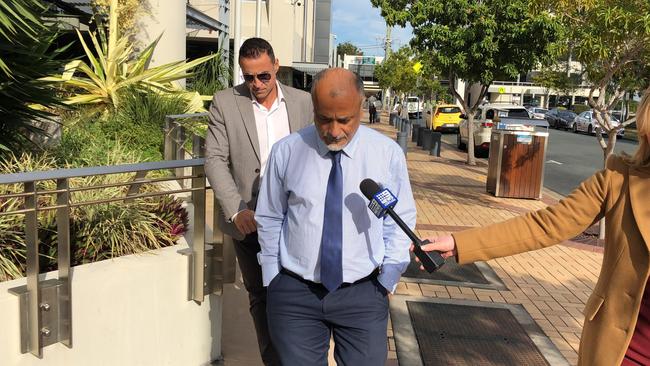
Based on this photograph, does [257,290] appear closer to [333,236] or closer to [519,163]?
[333,236]

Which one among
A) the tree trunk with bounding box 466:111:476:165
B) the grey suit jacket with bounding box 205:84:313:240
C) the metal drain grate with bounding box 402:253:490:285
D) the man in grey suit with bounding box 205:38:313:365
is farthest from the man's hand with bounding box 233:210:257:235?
the tree trunk with bounding box 466:111:476:165

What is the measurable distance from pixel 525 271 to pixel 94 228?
15.2ft

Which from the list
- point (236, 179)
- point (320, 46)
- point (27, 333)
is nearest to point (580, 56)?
point (236, 179)

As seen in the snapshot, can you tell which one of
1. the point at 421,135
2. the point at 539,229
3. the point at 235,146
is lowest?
the point at 421,135

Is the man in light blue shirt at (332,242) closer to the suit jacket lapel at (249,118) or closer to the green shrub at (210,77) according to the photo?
the suit jacket lapel at (249,118)

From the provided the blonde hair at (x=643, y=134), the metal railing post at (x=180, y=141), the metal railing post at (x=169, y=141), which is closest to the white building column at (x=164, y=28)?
the metal railing post at (x=169, y=141)

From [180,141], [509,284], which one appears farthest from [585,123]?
[180,141]

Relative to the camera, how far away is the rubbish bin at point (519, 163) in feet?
36.6

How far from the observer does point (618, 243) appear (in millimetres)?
2018

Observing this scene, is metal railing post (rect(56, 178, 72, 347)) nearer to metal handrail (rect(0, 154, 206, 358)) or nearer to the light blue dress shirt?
metal handrail (rect(0, 154, 206, 358))

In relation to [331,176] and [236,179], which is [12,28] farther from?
[331,176]

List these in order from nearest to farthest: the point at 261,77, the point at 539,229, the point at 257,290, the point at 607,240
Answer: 1. the point at 607,240
2. the point at 539,229
3. the point at 261,77
4. the point at 257,290

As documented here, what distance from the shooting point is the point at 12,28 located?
4.19 m

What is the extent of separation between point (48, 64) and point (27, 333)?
2875 mm
